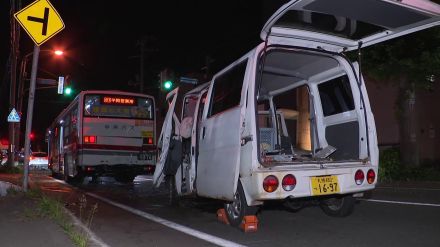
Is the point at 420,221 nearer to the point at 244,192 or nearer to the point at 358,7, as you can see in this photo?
the point at 244,192

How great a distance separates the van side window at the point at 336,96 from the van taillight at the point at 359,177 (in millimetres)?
1057

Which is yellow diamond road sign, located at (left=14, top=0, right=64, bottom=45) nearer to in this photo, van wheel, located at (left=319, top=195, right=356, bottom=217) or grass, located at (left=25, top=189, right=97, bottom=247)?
grass, located at (left=25, top=189, right=97, bottom=247)

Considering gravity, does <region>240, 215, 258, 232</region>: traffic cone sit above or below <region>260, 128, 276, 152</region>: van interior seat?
below

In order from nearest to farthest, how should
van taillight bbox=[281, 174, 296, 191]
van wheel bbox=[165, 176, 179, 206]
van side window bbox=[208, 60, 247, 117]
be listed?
van taillight bbox=[281, 174, 296, 191], van side window bbox=[208, 60, 247, 117], van wheel bbox=[165, 176, 179, 206]

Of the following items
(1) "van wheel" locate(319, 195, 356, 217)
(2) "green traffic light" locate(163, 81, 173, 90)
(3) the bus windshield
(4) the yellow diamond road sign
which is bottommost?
(1) "van wheel" locate(319, 195, 356, 217)

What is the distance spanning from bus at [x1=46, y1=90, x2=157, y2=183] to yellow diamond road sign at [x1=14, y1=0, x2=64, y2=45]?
6.66 m

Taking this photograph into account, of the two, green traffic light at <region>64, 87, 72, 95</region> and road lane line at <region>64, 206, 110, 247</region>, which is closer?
road lane line at <region>64, 206, 110, 247</region>

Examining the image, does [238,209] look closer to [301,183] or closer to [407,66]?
[301,183]

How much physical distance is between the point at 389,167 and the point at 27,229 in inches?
423

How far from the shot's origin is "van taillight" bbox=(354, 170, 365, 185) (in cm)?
642

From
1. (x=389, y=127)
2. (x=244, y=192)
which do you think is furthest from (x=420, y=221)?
(x=389, y=127)

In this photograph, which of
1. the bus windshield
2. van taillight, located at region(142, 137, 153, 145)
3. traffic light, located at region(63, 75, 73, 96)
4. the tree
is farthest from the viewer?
traffic light, located at region(63, 75, 73, 96)

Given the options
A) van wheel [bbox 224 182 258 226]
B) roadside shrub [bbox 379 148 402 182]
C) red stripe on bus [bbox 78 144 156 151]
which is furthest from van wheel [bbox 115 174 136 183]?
van wheel [bbox 224 182 258 226]

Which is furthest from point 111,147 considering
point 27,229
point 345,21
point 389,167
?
point 345,21
